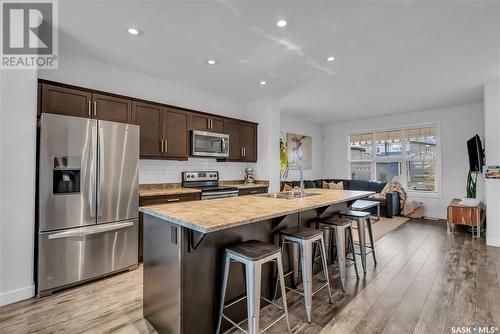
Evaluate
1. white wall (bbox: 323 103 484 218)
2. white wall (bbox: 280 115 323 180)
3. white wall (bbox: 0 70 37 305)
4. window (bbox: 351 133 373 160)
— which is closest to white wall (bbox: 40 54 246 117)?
white wall (bbox: 0 70 37 305)

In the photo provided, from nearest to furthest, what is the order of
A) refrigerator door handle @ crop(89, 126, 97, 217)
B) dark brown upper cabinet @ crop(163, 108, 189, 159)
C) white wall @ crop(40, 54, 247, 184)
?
1. refrigerator door handle @ crop(89, 126, 97, 217)
2. white wall @ crop(40, 54, 247, 184)
3. dark brown upper cabinet @ crop(163, 108, 189, 159)

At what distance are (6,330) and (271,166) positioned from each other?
13.3 ft

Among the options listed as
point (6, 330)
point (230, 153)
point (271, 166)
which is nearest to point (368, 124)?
point (271, 166)

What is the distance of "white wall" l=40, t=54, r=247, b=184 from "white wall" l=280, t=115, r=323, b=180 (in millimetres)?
2013

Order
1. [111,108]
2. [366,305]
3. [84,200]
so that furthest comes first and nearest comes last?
[111,108], [84,200], [366,305]

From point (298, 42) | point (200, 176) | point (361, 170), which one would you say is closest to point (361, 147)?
point (361, 170)

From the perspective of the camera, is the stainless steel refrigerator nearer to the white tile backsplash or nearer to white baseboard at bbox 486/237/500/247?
the white tile backsplash

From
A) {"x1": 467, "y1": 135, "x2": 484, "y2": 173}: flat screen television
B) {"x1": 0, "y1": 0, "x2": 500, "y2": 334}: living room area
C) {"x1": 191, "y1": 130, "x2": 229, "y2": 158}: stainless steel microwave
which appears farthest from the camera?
{"x1": 467, "y1": 135, "x2": 484, "y2": 173}: flat screen television

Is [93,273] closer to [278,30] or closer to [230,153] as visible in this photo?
[230,153]

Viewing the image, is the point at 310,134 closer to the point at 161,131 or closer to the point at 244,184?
the point at 244,184

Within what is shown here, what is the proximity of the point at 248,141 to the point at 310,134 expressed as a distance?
11.0ft

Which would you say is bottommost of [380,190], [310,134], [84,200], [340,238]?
[340,238]

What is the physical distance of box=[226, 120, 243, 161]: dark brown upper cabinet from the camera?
464 cm

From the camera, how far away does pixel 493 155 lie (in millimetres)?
3953
